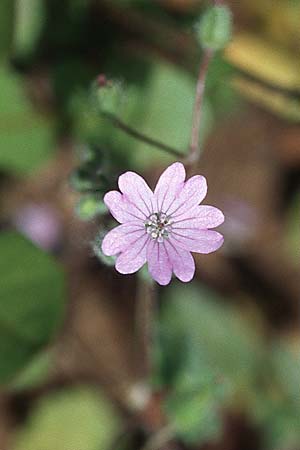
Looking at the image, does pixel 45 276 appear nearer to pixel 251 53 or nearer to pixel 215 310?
pixel 215 310

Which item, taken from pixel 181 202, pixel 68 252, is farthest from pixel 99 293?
pixel 181 202

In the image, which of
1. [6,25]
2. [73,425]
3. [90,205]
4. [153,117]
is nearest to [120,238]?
[90,205]

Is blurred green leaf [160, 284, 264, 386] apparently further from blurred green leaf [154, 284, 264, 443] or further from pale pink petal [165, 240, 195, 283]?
pale pink petal [165, 240, 195, 283]

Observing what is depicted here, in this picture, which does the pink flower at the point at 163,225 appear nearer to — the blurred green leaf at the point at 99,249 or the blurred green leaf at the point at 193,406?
the blurred green leaf at the point at 99,249

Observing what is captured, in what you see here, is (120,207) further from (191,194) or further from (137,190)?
(191,194)

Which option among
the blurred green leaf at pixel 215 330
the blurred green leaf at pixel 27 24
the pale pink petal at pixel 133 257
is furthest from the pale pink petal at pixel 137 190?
the blurred green leaf at pixel 215 330

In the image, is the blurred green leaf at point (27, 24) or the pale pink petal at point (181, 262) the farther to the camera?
the blurred green leaf at point (27, 24)
